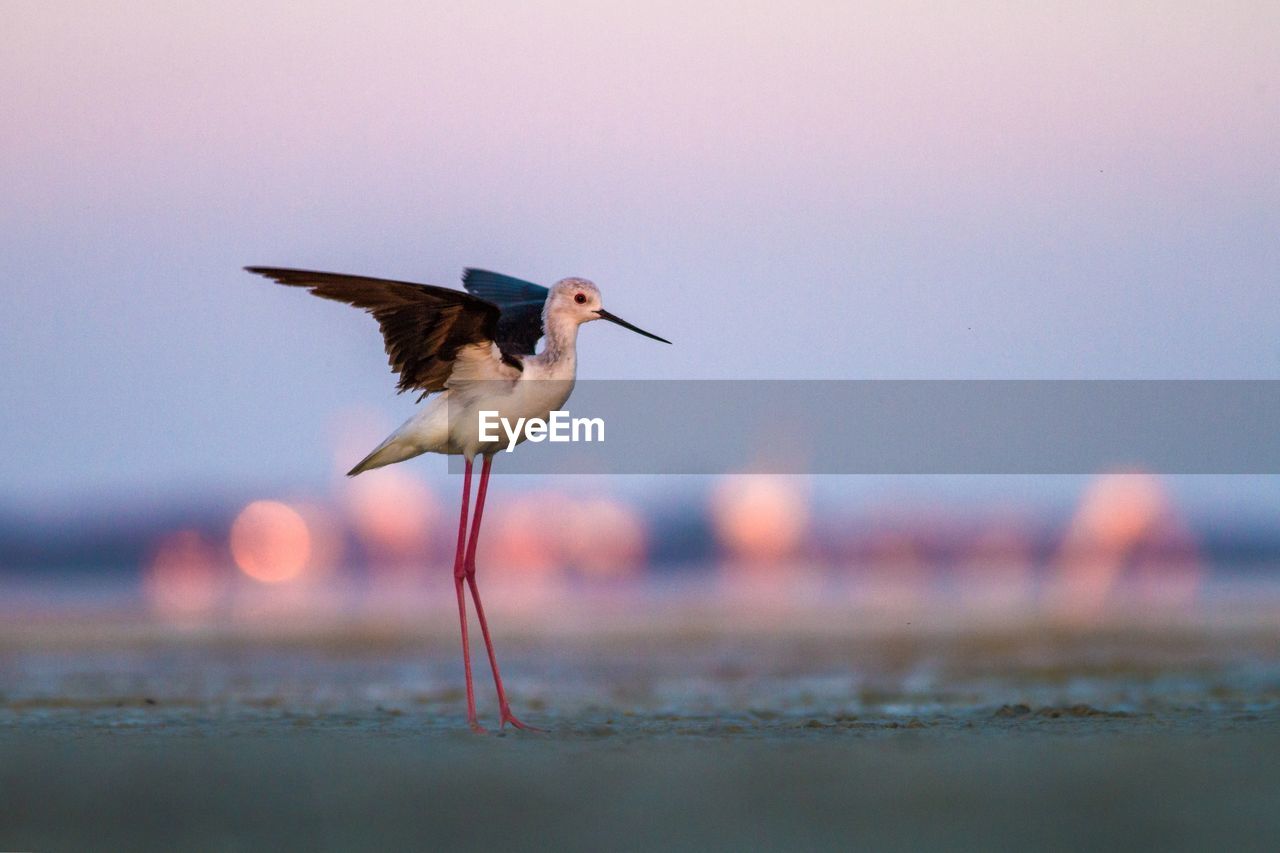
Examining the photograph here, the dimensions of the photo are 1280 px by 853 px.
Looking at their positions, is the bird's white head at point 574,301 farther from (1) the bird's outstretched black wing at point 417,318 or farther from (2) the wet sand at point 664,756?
(2) the wet sand at point 664,756

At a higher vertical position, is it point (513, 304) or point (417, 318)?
point (513, 304)

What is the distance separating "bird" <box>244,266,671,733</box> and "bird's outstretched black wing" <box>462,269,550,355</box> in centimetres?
6

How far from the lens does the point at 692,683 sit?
13828 millimetres

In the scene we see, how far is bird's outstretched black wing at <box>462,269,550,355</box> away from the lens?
12.7 metres

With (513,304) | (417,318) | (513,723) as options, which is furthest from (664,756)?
(513,304)

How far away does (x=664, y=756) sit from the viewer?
27.0 feet

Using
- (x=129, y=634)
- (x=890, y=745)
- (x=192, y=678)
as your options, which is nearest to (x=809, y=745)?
(x=890, y=745)

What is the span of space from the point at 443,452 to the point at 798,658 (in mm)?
5374

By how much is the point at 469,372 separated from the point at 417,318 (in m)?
0.80

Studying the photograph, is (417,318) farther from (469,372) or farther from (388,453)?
(388,453)

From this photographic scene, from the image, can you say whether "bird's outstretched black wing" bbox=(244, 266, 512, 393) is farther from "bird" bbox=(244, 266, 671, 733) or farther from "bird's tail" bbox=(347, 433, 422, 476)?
"bird's tail" bbox=(347, 433, 422, 476)

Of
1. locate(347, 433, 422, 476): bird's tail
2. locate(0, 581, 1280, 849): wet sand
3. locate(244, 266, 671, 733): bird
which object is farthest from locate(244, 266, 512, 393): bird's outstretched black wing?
locate(0, 581, 1280, 849): wet sand

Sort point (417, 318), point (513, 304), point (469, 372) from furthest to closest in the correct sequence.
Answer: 1. point (513, 304)
2. point (469, 372)
3. point (417, 318)

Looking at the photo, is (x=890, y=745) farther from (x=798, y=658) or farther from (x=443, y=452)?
(x=798, y=658)
